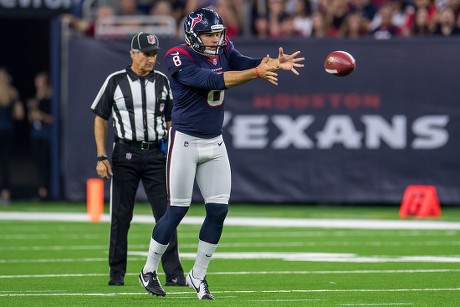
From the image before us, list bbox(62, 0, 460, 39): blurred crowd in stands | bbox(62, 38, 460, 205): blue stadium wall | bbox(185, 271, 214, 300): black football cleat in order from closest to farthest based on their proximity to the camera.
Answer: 1. bbox(185, 271, 214, 300): black football cleat
2. bbox(62, 38, 460, 205): blue stadium wall
3. bbox(62, 0, 460, 39): blurred crowd in stands

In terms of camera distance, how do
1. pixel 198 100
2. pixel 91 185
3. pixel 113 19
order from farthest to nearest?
pixel 113 19
pixel 91 185
pixel 198 100

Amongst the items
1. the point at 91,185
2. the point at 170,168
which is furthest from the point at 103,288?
the point at 91,185

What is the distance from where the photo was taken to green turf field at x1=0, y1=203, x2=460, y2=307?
8.13 m

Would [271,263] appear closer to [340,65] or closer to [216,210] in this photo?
[216,210]

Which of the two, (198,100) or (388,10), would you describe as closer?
(198,100)

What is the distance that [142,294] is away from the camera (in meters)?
8.47

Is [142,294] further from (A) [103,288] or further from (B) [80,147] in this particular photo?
(B) [80,147]

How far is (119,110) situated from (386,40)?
8.33m

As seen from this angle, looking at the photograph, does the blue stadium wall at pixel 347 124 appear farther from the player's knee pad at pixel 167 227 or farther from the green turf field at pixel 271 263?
the player's knee pad at pixel 167 227

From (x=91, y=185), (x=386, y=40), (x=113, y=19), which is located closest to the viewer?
(x=91, y=185)

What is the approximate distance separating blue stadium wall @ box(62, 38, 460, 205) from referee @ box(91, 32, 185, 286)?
7.89m

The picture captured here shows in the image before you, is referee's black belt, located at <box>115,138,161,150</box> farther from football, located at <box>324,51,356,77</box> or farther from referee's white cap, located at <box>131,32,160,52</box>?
football, located at <box>324,51,356,77</box>

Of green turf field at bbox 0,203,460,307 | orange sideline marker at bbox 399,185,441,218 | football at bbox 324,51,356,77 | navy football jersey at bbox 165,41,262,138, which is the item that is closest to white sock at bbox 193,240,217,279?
green turf field at bbox 0,203,460,307

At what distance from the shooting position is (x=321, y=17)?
17.6 meters
